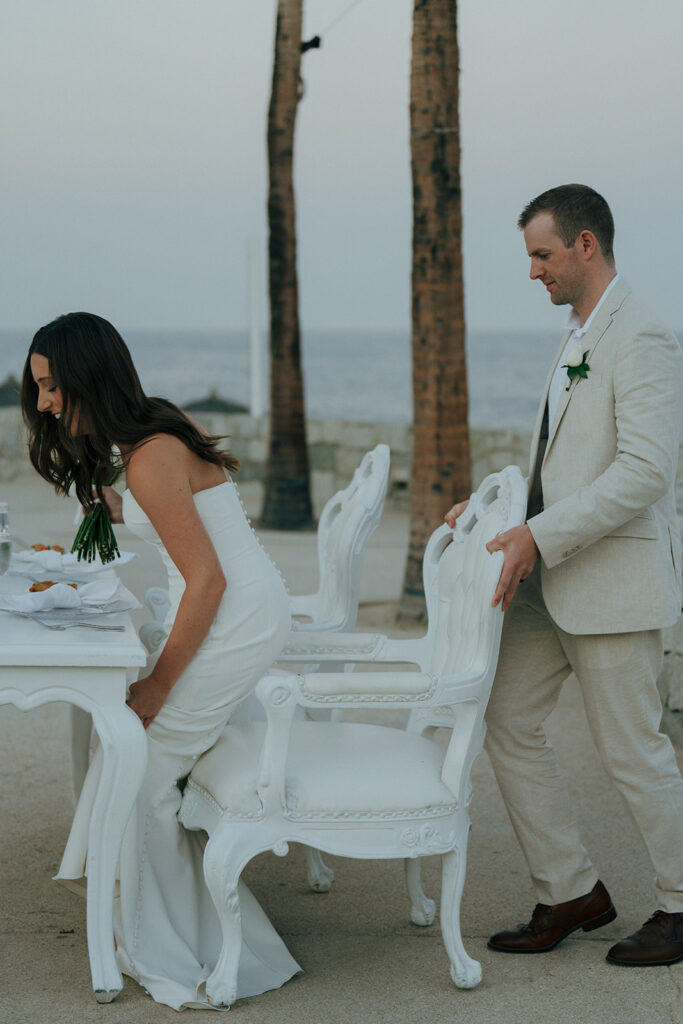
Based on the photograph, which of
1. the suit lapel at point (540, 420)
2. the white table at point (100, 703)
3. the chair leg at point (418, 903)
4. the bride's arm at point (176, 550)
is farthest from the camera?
the chair leg at point (418, 903)

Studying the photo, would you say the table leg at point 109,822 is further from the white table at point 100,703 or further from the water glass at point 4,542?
the water glass at point 4,542

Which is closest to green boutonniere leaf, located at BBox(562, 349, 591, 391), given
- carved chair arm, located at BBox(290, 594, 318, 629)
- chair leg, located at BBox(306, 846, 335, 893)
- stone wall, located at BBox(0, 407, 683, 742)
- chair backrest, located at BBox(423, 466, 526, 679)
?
chair backrest, located at BBox(423, 466, 526, 679)

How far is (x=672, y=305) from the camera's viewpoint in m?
43.6

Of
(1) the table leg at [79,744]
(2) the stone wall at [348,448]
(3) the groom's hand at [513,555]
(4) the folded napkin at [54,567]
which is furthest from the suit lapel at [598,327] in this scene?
(2) the stone wall at [348,448]

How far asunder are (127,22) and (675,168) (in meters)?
16.2

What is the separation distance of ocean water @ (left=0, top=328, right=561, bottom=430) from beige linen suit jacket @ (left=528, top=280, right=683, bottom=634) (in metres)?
43.6

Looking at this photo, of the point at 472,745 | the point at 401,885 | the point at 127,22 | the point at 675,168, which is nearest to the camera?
the point at 472,745

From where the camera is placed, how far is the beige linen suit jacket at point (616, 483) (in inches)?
112

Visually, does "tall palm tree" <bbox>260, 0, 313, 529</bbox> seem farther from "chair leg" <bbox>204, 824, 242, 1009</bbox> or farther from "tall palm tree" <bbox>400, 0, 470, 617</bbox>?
"chair leg" <bbox>204, 824, 242, 1009</bbox>

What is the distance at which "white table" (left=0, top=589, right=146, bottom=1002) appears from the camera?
258cm

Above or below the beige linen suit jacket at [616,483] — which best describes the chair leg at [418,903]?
below

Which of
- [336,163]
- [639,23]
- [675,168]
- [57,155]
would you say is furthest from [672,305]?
[57,155]

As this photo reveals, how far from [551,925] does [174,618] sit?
4.05 ft

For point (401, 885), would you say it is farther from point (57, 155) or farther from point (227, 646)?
point (57, 155)
